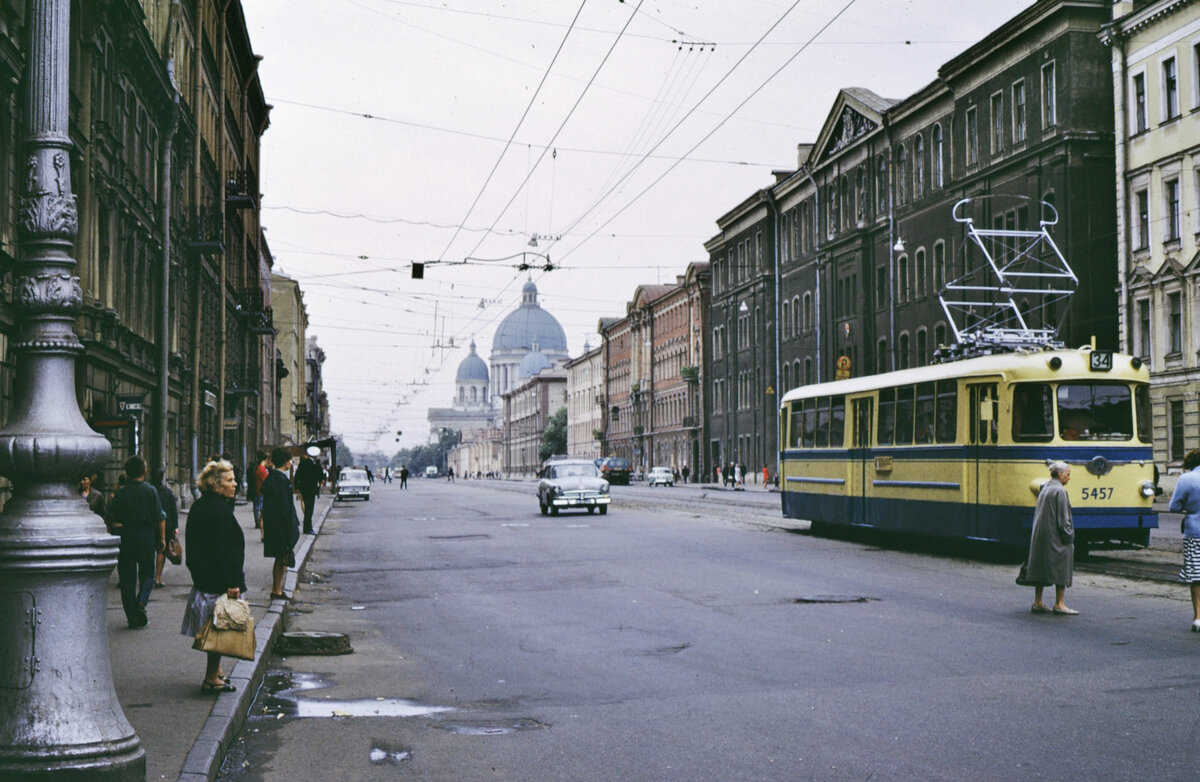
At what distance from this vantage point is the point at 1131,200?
4591cm

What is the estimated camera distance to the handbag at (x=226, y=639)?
9273 millimetres

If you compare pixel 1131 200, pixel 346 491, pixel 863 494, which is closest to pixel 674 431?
pixel 346 491

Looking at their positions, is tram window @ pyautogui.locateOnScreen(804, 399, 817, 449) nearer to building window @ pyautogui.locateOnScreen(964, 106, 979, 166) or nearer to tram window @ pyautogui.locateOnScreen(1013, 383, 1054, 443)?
tram window @ pyautogui.locateOnScreen(1013, 383, 1054, 443)

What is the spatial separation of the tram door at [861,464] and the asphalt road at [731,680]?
17.2 ft

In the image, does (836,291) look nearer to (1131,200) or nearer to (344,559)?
(1131,200)

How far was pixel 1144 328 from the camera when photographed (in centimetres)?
4509

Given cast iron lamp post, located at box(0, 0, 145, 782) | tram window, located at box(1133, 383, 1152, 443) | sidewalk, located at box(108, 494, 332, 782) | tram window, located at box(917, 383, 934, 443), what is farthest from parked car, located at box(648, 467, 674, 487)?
cast iron lamp post, located at box(0, 0, 145, 782)

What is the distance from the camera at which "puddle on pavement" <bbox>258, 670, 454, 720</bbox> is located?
9.51m

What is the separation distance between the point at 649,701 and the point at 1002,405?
12999mm

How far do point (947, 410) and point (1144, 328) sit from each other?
25240 mm

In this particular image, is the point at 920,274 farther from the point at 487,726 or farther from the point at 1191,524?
the point at 487,726

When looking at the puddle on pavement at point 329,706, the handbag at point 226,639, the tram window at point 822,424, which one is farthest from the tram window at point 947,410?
the handbag at point 226,639

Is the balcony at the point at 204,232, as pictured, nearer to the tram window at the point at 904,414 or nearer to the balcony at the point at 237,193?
A: the balcony at the point at 237,193

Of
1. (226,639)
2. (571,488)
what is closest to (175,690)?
(226,639)
